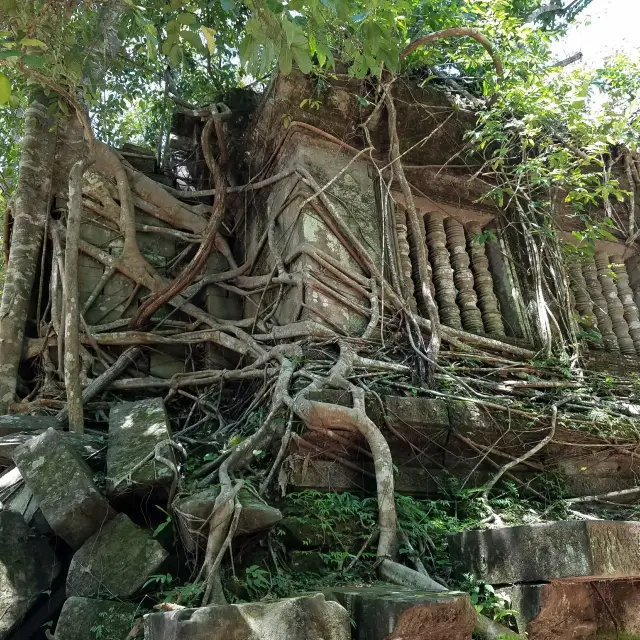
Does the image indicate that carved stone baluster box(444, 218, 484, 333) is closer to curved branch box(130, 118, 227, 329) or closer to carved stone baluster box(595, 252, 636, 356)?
carved stone baluster box(595, 252, 636, 356)

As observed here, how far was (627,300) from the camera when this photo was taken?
5707 millimetres

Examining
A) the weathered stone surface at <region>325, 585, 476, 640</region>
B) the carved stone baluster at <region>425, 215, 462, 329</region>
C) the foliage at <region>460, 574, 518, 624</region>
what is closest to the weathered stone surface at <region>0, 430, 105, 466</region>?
the weathered stone surface at <region>325, 585, 476, 640</region>

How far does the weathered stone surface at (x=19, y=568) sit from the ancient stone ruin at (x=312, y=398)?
0.5 inches

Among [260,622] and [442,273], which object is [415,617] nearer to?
[260,622]

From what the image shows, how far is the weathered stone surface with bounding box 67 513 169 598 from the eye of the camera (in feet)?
8.63

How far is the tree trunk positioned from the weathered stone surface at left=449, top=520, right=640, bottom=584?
3.83m

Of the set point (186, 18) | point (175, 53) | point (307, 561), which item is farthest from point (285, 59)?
point (307, 561)

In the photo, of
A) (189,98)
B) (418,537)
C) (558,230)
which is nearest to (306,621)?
(418,537)

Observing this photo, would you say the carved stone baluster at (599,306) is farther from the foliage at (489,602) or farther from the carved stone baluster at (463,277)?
the foliage at (489,602)

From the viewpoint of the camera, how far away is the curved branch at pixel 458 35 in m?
4.97

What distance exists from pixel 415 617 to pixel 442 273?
3.49 m

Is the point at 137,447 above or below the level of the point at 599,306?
below

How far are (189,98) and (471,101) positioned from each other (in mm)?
3331

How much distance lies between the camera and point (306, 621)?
1.92m
